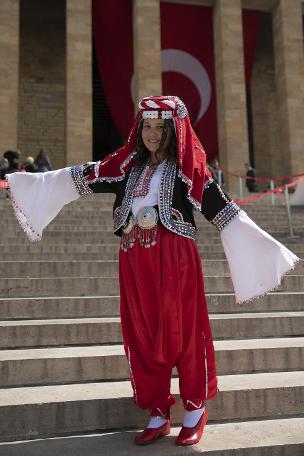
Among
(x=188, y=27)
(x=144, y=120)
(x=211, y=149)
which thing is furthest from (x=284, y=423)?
(x=188, y=27)

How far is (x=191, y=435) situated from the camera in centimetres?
239

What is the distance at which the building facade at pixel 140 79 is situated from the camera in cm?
1642

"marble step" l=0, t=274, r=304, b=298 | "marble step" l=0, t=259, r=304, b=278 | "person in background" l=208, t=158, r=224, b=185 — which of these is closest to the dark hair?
"marble step" l=0, t=274, r=304, b=298

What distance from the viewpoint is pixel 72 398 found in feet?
8.80

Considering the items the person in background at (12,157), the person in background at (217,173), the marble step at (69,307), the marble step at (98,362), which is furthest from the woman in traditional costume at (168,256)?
the person in background at (12,157)

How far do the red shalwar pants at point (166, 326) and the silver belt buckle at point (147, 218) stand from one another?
6cm

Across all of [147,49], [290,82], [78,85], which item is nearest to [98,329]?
[78,85]

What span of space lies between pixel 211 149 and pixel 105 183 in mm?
16296

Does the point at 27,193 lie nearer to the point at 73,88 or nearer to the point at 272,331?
the point at 272,331

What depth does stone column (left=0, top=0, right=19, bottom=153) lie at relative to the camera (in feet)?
52.3

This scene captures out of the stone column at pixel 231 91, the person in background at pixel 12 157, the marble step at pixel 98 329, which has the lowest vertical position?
the marble step at pixel 98 329

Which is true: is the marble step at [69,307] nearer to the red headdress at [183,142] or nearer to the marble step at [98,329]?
the marble step at [98,329]

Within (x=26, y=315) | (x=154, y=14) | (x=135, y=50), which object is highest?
(x=154, y=14)

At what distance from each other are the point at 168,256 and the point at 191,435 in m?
0.87
